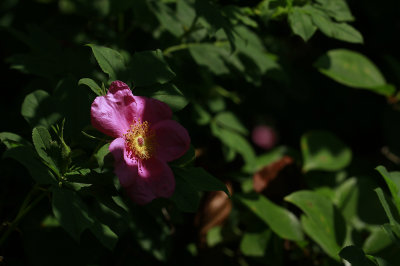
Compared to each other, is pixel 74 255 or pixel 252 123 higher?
pixel 74 255

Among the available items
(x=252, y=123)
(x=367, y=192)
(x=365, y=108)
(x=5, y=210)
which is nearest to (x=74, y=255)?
(x=5, y=210)

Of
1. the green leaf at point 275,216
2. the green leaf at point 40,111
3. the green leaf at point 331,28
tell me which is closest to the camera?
the green leaf at point 40,111

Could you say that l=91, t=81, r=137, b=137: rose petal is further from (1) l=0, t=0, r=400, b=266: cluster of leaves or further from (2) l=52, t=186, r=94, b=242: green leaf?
(2) l=52, t=186, r=94, b=242: green leaf

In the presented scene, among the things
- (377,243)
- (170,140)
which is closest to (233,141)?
(377,243)

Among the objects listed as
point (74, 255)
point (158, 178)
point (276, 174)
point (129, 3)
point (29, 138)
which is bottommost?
point (276, 174)

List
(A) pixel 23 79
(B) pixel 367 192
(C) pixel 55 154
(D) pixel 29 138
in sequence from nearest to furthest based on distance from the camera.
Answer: (C) pixel 55 154, (D) pixel 29 138, (B) pixel 367 192, (A) pixel 23 79

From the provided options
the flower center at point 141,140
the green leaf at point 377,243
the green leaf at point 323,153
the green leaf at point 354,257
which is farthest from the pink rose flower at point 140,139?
the green leaf at point 323,153

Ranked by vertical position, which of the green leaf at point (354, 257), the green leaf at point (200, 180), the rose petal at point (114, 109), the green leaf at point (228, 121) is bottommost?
the green leaf at point (228, 121)

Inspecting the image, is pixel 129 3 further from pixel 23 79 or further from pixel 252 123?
pixel 252 123

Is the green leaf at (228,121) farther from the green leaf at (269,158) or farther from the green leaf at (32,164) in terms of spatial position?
the green leaf at (32,164)
